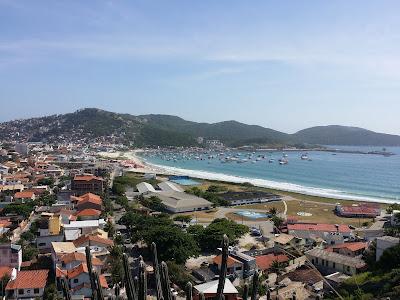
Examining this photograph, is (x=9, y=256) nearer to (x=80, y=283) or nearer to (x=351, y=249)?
(x=80, y=283)

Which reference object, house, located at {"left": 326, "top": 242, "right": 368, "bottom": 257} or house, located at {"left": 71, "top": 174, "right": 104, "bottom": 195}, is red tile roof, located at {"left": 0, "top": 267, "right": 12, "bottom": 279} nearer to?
house, located at {"left": 326, "top": 242, "right": 368, "bottom": 257}


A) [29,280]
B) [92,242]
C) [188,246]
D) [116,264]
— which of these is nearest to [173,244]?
[188,246]

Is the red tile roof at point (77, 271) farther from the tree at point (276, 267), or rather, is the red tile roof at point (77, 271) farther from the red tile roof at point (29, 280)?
the tree at point (276, 267)

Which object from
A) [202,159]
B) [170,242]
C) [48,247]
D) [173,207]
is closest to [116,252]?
[170,242]

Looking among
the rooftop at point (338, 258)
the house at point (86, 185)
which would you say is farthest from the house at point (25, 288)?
the house at point (86, 185)

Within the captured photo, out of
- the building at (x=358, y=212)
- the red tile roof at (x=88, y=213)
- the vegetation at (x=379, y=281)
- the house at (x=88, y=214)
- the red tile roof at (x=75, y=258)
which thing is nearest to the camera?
the vegetation at (x=379, y=281)

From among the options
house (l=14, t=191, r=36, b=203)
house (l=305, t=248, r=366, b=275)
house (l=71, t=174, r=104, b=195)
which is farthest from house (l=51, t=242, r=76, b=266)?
house (l=71, t=174, r=104, b=195)

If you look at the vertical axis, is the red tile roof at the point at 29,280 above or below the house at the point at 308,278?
below
